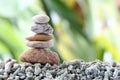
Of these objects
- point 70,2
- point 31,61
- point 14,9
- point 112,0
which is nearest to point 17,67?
point 31,61

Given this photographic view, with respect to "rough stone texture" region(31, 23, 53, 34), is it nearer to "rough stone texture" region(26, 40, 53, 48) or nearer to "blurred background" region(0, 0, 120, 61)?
"rough stone texture" region(26, 40, 53, 48)

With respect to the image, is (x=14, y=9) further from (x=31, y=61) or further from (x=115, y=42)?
(x=31, y=61)

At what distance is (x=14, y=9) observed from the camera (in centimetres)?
134

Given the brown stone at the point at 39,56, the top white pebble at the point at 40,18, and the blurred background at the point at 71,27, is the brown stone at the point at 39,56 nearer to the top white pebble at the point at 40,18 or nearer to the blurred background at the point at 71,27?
the top white pebble at the point at 40,18

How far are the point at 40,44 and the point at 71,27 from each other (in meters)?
1.04

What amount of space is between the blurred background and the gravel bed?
0.80 metres

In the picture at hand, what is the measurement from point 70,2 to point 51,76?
4.05 feet

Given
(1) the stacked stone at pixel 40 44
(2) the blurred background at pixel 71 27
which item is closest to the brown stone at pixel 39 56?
(1) the stacked stone at pixel 40 44

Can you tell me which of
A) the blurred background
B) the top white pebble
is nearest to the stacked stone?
the top white pebble

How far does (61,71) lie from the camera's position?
0.54 meters

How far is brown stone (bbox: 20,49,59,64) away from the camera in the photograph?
22.5 inches

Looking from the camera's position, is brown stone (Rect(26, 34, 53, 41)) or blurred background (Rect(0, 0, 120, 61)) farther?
blurred background (Rect(0, 0, 120, 61))

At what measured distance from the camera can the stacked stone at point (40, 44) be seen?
0.57 m

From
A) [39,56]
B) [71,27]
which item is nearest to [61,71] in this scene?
[39,56]
